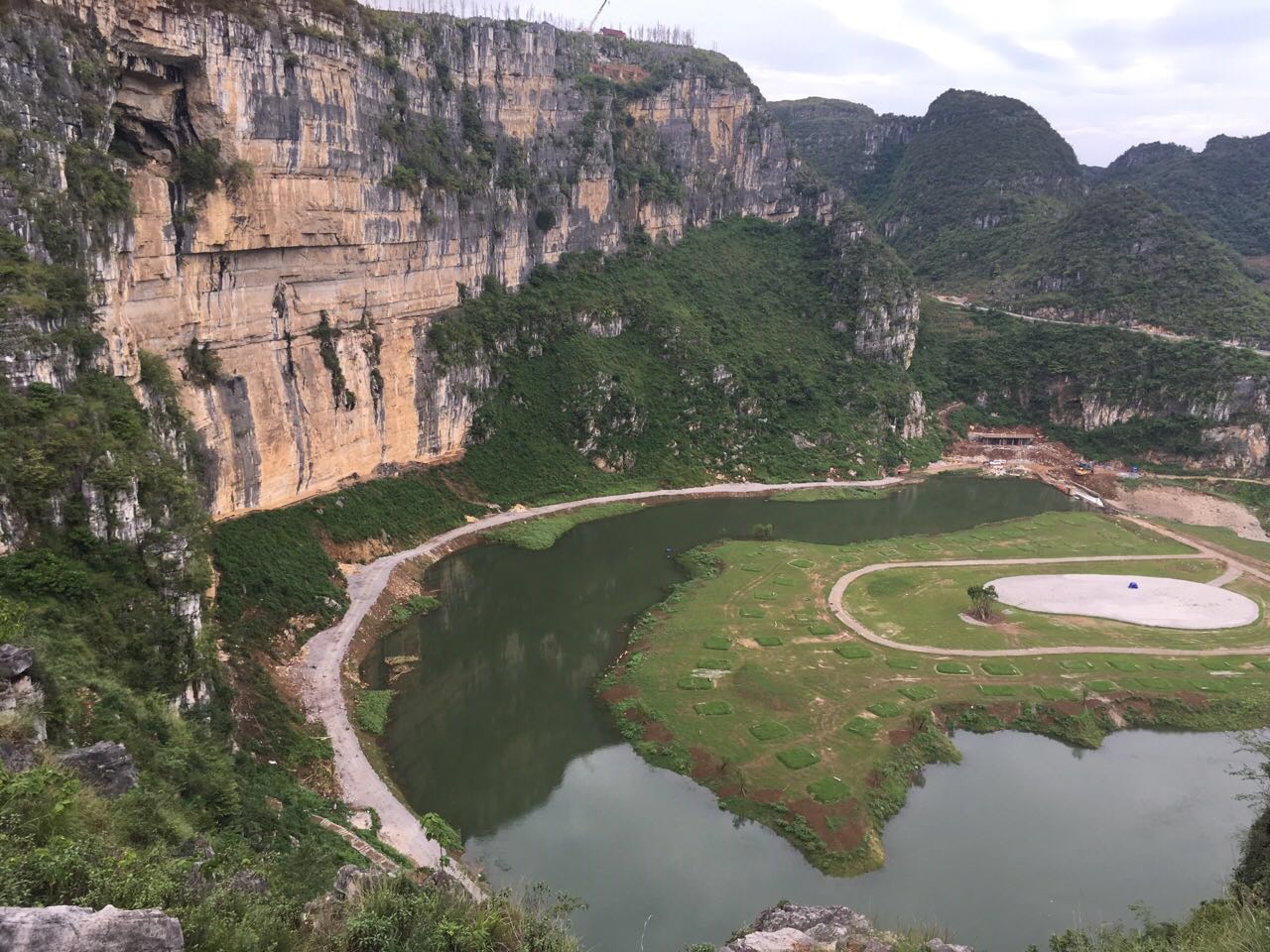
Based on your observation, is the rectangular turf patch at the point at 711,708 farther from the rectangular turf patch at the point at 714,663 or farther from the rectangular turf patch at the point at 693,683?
the rectangular turf patch at the point at 714,663

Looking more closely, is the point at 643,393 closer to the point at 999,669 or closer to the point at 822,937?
the point at 999,669

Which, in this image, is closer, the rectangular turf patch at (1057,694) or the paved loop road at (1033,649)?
the rectangular turf patch at (1057,694)

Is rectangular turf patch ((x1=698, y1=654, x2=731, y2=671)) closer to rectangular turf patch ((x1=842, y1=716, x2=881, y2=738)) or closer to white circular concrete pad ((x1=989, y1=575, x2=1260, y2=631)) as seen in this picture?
rectangular turf patch ((x1=842, y1=716, x2=881, y2=738))

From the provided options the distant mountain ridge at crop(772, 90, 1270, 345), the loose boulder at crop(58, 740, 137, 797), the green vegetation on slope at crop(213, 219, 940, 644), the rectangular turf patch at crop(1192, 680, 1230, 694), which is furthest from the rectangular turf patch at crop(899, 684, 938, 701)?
the distant mountain ridge at crop(772, 90, 1270, 345)

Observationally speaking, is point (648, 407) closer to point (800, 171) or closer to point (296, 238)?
point (296, 238)

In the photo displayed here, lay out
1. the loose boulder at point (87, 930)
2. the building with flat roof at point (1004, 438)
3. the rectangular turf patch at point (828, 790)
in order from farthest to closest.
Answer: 1. the building with flat roof at point (1004, 438)
2. the rectangular turf patch at point (828, 790)
3. the loose boulder at point (87, 930)

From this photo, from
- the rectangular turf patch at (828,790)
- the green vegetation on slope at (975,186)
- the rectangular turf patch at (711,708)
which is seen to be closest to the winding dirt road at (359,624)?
the rectangular turf patch at (711,708)
